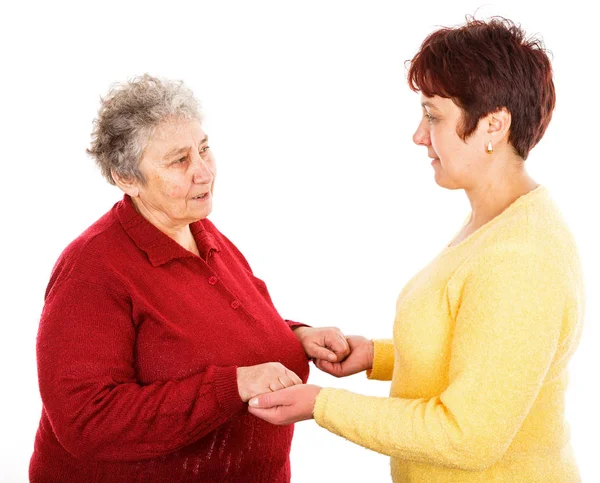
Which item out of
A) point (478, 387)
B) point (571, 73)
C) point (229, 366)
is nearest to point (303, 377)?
point (229, 366)

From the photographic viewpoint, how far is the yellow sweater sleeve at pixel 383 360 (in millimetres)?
2180

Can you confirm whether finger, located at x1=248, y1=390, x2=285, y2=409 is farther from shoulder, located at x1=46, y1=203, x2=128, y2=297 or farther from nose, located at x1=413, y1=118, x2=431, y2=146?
nose, located at x1=413, y1=118, x2=431, y2=146

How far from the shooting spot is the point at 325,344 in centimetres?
228

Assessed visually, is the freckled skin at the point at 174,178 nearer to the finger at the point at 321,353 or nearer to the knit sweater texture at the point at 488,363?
the finger at the point at 321,353

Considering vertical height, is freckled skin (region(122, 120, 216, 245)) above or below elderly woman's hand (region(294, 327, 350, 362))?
above

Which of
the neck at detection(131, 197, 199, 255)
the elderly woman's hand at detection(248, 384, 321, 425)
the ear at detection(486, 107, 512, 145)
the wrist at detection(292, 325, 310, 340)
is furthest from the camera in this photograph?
the wrist at detection(292, 325, 310, 340)

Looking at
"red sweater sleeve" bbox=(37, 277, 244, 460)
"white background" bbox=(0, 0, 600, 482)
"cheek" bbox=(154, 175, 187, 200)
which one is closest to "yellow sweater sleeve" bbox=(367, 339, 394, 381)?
"red sweater sleeve" bbox=(37, 277, 244, 460)

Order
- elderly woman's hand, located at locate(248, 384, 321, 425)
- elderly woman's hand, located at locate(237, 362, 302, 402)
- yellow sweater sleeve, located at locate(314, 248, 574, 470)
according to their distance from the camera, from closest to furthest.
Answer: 1. yellow sweater sleeve, located at locate(314, 248, 574, 470)
2. elderly woman's hand, located at locate(248, 384, 321, 425)
3. elderly woman's hand, located at locate(237, 362, 302, 402)

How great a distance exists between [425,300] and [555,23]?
7.25ft

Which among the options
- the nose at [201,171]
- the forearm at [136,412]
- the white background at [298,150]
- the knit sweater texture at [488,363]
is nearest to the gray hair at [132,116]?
the nose at [201,171]

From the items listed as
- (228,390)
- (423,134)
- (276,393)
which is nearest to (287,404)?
(276,393)

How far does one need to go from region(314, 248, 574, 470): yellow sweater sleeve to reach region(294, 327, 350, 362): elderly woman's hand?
66cm

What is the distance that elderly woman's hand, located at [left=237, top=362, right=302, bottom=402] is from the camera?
1840 millimetres

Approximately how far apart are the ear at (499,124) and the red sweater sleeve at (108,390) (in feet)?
2.71
